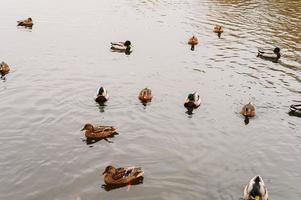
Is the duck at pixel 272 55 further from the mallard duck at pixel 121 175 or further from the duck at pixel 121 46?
the mallard duck at pixel 121 175

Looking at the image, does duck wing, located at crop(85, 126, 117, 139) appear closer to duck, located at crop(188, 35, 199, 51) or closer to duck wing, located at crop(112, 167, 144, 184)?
duck wing, located at crop(112, 167, 144, 184)

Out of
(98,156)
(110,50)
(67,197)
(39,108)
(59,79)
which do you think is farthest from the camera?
(110,50)

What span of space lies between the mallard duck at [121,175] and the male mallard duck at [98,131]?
12.4ft

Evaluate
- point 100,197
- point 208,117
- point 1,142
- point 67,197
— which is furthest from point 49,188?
point 208,117

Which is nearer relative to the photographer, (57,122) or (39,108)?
(57,122)

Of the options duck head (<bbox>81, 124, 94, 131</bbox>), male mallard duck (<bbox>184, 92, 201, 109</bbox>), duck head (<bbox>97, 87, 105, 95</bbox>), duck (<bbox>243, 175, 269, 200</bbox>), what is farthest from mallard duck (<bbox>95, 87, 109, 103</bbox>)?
duck (<bbox>243, 175, 269, 200</bbox>)

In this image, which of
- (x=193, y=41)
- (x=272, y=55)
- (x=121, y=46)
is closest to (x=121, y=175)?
(x=121, y=46)

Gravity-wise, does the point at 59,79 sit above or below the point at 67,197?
above

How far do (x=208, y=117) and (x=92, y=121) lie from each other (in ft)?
21.7

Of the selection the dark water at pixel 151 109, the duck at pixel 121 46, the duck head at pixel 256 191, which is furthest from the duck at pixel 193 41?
the duck head at pixel 256 191

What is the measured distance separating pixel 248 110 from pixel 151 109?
5601 mm

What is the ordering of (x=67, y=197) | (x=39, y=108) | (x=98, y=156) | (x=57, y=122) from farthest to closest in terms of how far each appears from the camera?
(x=39, y=108) < (x=57, y=122) < (x=98, y=156) < (x=67, y=197)

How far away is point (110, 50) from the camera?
3775 cm

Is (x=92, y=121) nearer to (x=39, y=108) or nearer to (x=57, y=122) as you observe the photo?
(x=57, y=122)
